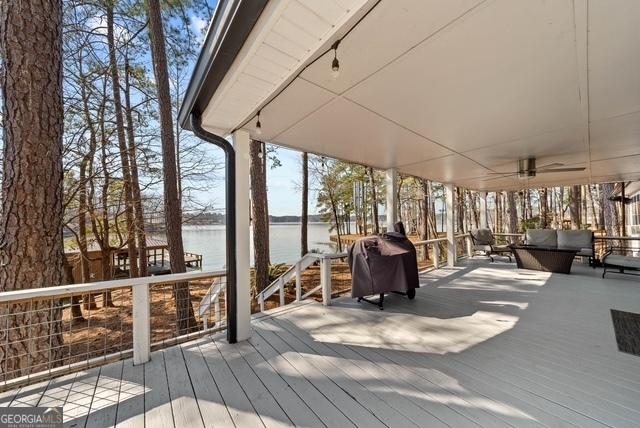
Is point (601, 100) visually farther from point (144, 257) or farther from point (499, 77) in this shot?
point (144, 257)

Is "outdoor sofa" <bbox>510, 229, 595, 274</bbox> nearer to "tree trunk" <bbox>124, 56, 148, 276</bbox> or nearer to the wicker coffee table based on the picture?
the wicker coffee table

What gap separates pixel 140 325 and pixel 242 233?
3.99 feet

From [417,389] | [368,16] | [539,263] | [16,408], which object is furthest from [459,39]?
[539,263]

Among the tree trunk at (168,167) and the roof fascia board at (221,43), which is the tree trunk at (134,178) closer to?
the tree trunk at (168,167)

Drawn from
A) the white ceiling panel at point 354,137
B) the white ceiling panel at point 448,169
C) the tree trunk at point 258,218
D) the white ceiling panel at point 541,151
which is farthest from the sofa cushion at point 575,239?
the tree trunk at point 258,218

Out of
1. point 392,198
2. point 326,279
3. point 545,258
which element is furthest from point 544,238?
point 326,279

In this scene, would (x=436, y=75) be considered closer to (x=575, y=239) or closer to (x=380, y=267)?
(x=380, y=267)

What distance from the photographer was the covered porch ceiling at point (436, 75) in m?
1.40

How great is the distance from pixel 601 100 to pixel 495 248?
5868 millimetres

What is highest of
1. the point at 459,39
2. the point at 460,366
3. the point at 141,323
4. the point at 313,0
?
the point at 459,39

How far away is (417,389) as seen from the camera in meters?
1.99

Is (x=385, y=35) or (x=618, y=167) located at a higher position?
(x=385, y=35)

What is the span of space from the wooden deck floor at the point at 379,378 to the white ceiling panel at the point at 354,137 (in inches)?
92.6

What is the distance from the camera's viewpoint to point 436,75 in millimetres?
2016
